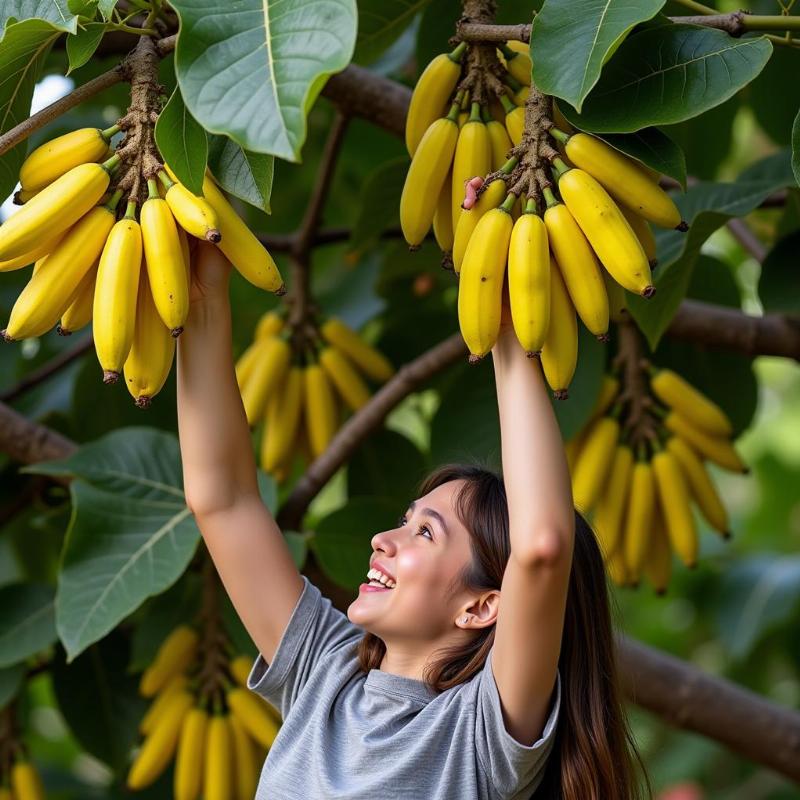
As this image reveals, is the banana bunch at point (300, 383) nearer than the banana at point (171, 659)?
A: No

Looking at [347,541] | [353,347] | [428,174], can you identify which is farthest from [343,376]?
[428,174]

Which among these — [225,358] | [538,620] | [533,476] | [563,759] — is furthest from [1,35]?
[563,759]

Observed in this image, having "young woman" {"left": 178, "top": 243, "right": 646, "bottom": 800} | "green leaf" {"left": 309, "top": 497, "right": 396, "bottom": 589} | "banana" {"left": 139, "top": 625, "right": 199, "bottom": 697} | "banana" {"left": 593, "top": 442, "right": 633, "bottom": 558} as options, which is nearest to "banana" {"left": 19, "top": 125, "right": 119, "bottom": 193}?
"young woman" {"left": 178, "top": 243, "right": 646, "bottom": 800}

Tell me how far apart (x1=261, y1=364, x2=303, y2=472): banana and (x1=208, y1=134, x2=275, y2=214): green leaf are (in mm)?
1151

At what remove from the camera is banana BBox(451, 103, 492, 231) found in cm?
153

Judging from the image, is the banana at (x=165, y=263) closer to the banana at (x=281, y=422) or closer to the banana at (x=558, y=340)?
the banana at (x=558, y=340)

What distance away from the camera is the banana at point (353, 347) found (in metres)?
2.71

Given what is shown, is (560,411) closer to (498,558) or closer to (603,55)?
(498,558)

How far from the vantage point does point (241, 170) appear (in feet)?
4.83

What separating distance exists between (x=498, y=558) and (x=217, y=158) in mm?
659

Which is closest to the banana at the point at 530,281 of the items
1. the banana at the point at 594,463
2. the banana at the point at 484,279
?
the banana at the point at 484,279

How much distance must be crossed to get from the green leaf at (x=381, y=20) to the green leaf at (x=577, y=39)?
0.58 m

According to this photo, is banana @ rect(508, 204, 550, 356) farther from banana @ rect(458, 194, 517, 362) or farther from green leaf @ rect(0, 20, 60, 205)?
green leaf @ rect(0, 20, 60, 205)

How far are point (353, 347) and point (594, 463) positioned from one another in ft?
1.93
